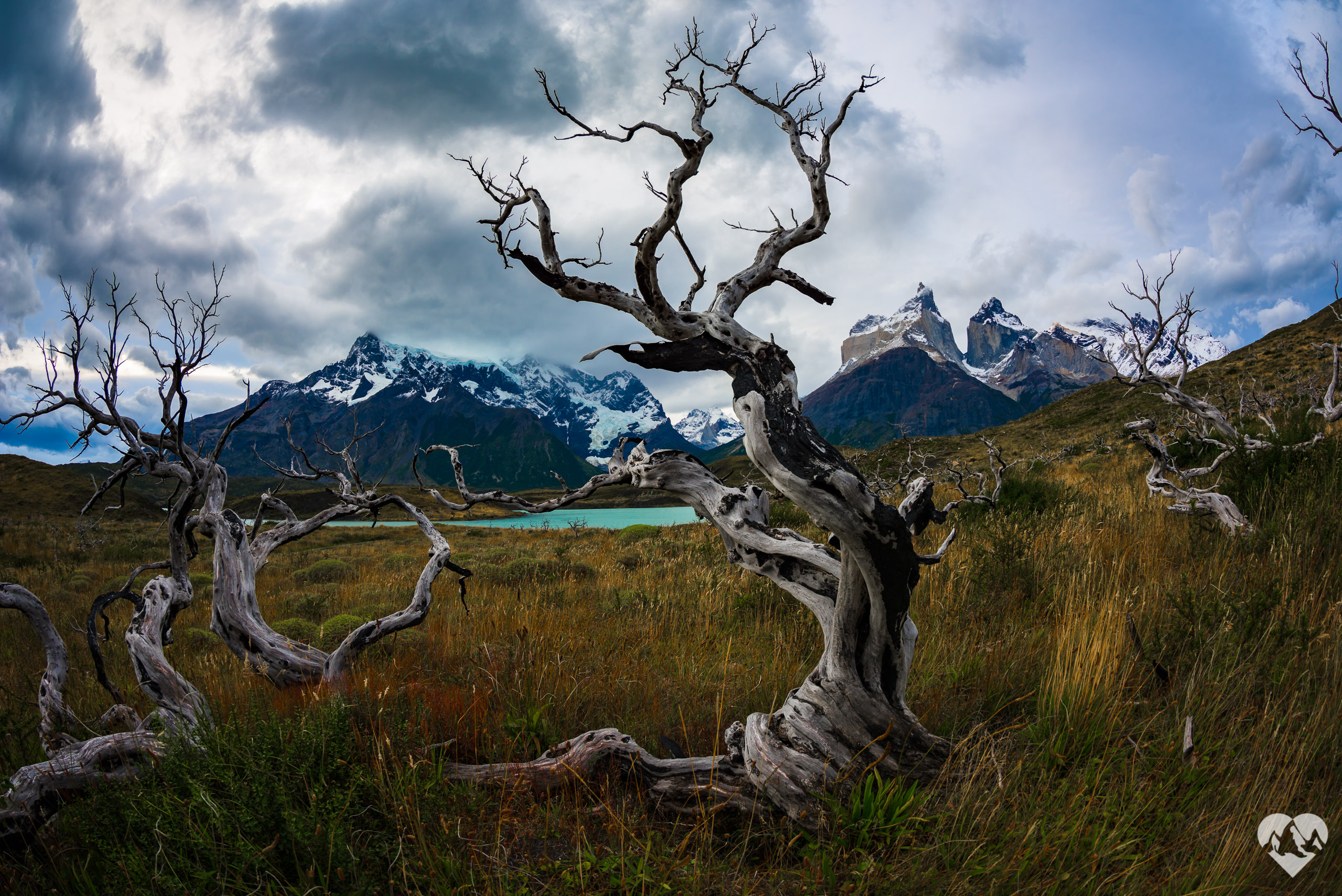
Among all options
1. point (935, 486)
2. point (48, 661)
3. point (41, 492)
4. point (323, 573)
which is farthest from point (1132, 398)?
point (41, 492)

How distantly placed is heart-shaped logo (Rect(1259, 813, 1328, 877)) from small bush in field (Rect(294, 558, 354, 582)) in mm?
15550

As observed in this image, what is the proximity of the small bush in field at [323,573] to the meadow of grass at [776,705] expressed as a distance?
755cm

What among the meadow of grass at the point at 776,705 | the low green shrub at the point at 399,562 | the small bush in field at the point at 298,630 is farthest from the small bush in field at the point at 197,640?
the low green shrub at the point at 399,562

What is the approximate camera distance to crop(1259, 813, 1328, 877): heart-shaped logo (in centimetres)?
212

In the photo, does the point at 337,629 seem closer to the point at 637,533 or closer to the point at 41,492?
the point at 637,533

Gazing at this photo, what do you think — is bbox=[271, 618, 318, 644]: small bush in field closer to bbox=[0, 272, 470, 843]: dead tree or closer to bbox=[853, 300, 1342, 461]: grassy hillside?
bbox=[0, 272, 470, 843]: dead tree

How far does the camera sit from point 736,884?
211cm

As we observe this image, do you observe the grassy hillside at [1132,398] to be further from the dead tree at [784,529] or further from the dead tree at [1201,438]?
the dead tree at [784,529]

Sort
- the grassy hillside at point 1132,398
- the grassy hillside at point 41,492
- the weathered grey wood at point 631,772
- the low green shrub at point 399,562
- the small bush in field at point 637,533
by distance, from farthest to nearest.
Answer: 1. the grassy hillside at point 41,492
2. the grassy hillside at point 1132,398
3. the small bush in field at point 637,533
4. the low green shrub at point 399,562
5. the weathered grey wood at point 631,772

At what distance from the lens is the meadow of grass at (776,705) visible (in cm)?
215

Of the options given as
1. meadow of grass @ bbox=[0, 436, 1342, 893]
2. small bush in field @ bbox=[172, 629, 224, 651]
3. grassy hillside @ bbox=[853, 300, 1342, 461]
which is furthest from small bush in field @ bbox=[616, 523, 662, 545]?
grassy hillside @ bbox=[853, 300, 1342, 461]

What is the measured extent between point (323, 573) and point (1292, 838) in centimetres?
1654

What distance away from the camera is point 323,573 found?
558 inches

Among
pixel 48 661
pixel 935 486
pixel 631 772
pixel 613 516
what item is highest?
pixel 935 486
